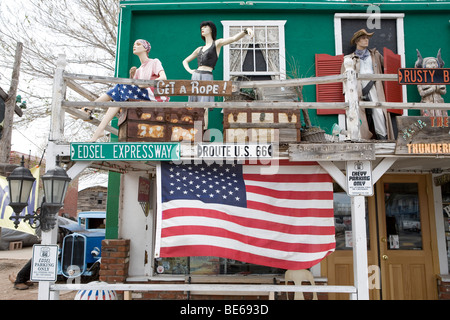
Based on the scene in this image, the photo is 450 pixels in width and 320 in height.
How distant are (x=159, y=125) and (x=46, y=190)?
1.65 meters

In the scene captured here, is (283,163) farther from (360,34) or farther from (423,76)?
(360,34)

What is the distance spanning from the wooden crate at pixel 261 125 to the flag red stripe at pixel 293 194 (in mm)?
677

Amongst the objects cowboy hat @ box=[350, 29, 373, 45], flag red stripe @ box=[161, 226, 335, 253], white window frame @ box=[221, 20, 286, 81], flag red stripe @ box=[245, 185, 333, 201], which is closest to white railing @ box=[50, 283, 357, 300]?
flag red stripe @ box=[161, 226, 335, 253]

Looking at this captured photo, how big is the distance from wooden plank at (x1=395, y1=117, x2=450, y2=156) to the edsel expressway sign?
287cm

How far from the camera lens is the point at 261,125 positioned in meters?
4.95

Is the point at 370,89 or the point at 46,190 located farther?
the point at 370,89

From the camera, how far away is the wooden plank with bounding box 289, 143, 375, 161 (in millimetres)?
4414

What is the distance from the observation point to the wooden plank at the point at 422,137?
4406mm

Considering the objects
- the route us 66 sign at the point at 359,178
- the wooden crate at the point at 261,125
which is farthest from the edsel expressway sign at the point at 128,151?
the route us 66 sign at the point at 359,178

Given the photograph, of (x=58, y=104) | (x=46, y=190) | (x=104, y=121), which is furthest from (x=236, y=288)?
(x=58, y=104)

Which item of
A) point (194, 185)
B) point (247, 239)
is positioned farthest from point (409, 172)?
point (194, 185)

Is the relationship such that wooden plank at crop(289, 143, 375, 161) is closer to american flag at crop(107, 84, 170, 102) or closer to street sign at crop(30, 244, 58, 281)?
american flag at crop(107, 84, 170, 102)

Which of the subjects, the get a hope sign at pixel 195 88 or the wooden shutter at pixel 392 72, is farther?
the wooden shutter at pixel 392 72

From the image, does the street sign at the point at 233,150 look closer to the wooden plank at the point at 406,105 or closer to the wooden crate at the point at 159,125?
the wooden crate at the point at 159,125
